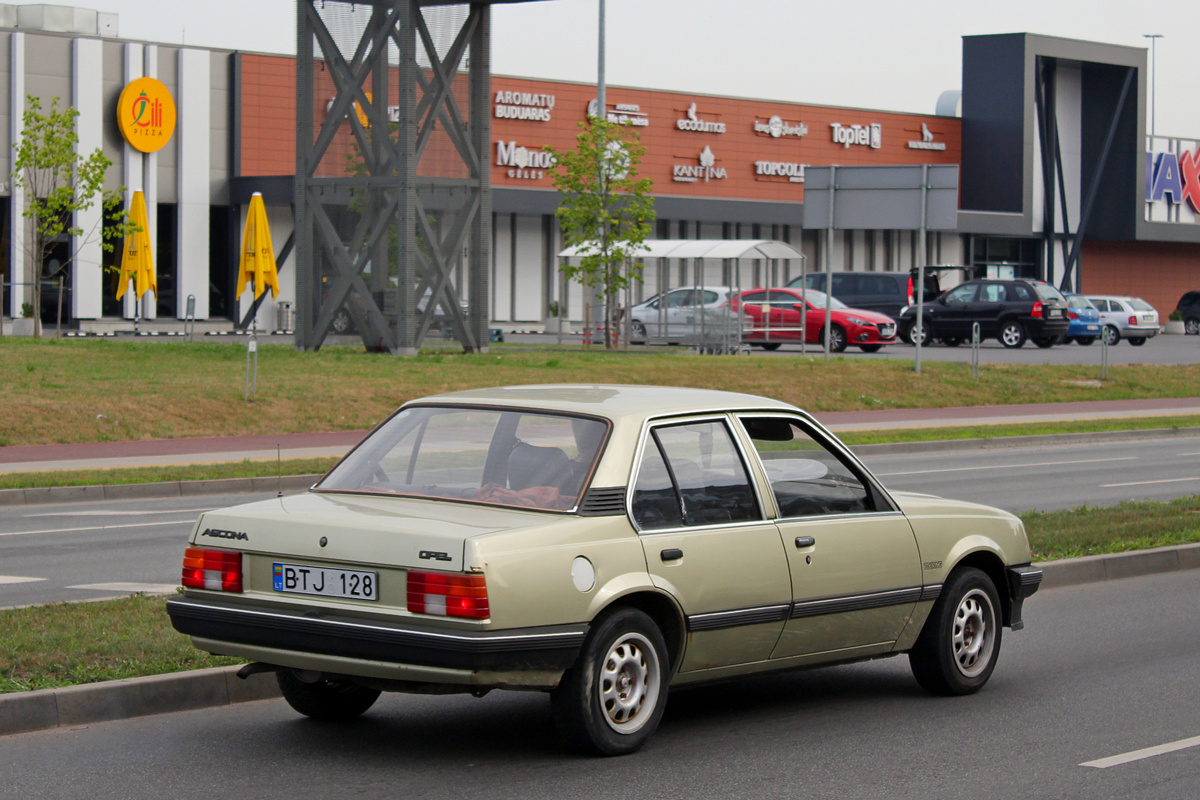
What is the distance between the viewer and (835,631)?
271 inches

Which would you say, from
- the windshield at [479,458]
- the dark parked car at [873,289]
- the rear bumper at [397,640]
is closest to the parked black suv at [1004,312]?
the dark parked car at [873,289]

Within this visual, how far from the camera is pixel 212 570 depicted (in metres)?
6.27

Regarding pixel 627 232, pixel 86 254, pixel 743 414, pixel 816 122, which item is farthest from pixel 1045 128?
pixel 743 414

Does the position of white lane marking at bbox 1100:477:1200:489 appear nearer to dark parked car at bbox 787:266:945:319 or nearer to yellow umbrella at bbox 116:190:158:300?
yellow umbrella at bbox 116:190:158:300

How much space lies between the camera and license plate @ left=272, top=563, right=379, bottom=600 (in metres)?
5.87

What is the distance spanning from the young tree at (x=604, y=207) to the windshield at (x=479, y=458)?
1170 inches

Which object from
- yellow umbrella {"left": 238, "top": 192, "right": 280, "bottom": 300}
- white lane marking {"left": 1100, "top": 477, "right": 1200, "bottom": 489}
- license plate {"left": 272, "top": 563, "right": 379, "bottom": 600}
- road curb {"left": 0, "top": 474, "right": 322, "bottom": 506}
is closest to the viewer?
license plate {"left": 272, "top": 563, "right": 379, "bottom": 600}

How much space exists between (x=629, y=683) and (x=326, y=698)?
1.41m

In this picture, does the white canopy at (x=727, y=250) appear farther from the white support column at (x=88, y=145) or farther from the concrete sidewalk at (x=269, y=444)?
the white support column at (x=88, y=145)

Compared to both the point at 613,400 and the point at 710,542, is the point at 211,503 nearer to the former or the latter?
the point at 613,400

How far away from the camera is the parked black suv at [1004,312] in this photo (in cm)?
4347

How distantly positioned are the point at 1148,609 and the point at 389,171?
2239 cm

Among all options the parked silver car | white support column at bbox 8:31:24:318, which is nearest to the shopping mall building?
white support column at bbox 8:31:24:318

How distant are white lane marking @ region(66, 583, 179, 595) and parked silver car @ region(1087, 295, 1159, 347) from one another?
42.9m
